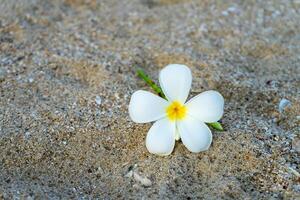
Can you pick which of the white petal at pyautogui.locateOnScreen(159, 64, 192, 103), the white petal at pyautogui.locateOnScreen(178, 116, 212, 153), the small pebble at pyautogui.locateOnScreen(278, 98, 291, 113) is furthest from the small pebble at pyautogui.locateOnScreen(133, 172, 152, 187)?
the small pebble at pyautogui.locateOnScreen(278, 98, 291, 113)

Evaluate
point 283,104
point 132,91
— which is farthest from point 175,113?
point 283,104

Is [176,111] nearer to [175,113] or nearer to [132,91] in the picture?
[175,113]

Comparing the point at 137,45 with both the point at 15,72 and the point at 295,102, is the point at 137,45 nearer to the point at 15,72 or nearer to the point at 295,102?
the point at 15,72

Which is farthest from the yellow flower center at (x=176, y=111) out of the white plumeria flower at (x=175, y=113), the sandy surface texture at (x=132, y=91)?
the sandy surface texture at (x=132, y=91)

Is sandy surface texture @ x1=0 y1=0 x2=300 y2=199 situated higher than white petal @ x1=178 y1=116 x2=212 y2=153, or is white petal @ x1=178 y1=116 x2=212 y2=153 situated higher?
white petal @ x1=178 y1=116 x2=212 y2=153

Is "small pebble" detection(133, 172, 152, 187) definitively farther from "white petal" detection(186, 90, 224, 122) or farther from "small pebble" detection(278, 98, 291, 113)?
"small pebble" detection(278, 98, 291, 113)

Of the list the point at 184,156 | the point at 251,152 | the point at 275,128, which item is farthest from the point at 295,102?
the point at 184,156

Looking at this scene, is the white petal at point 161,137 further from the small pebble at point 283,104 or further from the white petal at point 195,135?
the small pebble at point 283,104
